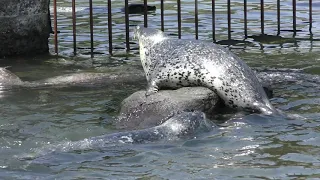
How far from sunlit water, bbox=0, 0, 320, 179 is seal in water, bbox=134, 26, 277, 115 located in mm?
400

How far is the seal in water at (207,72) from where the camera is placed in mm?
7832

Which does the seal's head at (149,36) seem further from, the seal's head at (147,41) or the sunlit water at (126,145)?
the sunlit water at (126,145)

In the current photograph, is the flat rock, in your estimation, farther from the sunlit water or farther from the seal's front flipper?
the sunlit water

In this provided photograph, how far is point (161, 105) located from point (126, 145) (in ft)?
3.91

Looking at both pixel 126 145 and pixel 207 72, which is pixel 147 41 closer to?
pixel 207 72

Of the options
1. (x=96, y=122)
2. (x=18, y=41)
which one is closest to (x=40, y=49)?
(x=18, y=41)

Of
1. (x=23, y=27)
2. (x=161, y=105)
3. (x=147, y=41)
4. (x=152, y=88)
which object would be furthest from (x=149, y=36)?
(x=23, y=27)

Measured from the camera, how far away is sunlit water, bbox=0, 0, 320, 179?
5.79 meters

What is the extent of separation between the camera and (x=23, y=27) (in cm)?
1138

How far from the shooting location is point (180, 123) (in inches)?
267

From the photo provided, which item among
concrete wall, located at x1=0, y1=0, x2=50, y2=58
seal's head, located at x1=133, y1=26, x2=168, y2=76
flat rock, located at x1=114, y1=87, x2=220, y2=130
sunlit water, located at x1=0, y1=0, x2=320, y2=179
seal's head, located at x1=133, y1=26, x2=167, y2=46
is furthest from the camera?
concrete wall, located at x1=0, y1=0, x2=50, y2=58

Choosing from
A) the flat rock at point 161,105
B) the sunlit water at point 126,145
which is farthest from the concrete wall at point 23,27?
the flat rock at point 161,105

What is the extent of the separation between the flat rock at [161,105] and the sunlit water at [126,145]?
0.68 feet

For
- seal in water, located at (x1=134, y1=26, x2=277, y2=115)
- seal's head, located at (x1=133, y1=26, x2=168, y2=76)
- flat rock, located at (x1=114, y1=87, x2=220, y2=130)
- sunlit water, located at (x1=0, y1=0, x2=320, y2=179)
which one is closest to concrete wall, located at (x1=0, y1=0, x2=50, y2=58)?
sunlit water, located at (x1=0, y1=0, x2=320, y2=179)
